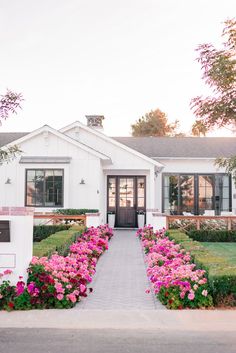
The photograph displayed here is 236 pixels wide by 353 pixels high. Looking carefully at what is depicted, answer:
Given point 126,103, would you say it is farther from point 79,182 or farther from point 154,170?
point 79,182

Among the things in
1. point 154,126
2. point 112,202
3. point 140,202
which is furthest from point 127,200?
point 154,126

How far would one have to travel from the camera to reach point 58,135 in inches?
808

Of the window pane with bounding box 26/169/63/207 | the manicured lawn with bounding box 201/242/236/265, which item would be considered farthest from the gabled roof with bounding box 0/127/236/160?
the manicured lawn with bounding box 201/242/236/265

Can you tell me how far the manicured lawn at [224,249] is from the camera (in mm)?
12865

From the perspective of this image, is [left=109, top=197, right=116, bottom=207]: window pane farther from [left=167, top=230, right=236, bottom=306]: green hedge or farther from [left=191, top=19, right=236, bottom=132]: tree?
[left=167, top=230, right=236, bottom=306]: green hedge

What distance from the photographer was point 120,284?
903 cm

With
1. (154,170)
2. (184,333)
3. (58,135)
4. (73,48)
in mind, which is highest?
(73,48)

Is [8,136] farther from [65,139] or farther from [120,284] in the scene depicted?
[120,284]

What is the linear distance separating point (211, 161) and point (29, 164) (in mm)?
10074

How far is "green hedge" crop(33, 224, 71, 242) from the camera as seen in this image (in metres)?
17.2

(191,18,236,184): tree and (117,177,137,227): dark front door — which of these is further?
(117,177,137,227): dark front door

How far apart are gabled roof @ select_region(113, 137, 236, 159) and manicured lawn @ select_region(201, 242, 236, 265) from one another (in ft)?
27.2

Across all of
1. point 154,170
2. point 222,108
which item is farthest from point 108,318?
point 154,170

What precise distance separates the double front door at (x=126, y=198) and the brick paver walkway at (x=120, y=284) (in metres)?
7.88
